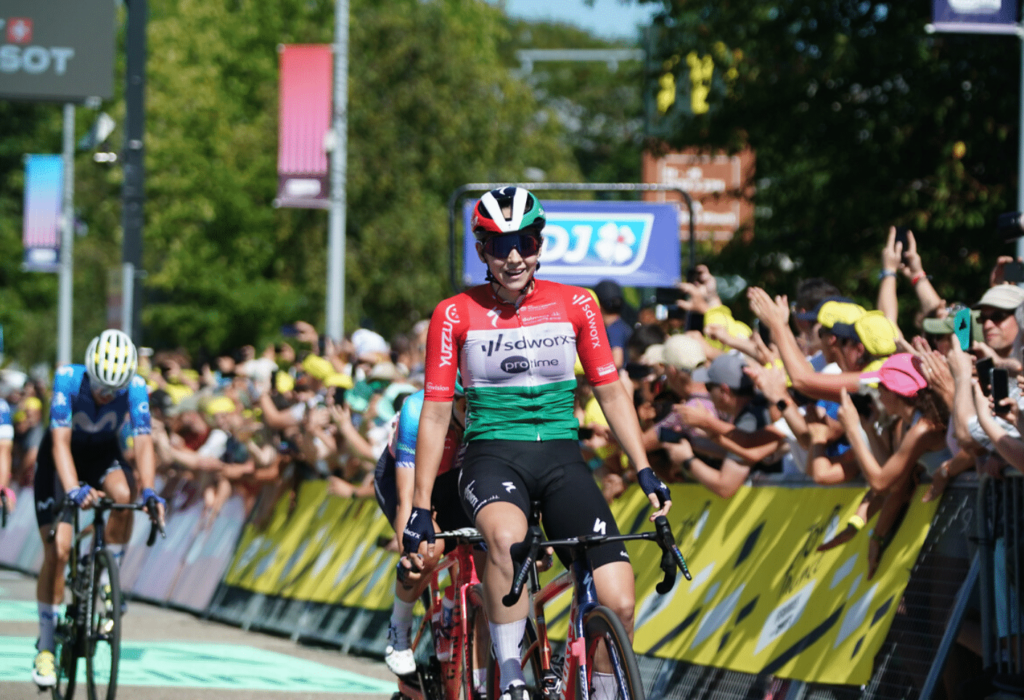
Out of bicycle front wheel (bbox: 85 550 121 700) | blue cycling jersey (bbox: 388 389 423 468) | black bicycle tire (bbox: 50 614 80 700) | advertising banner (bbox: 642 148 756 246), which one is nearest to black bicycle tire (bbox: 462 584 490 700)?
blue cycling jersey (bbox: 388 389 423 468)

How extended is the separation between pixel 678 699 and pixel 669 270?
237 inches

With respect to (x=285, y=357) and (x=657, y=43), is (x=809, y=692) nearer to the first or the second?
(x=285, y=357)

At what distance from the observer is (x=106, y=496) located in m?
9.89

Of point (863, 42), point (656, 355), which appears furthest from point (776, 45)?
point (656, 355)

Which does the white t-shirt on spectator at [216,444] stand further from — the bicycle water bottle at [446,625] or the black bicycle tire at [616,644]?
the black bicycle tire at [616,644]

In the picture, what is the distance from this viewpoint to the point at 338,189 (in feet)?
69.8

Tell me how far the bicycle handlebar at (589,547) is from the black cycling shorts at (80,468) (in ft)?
16.0

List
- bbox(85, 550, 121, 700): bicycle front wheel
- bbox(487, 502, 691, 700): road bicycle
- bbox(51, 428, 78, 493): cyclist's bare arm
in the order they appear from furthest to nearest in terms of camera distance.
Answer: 1. bbox(51, 428, 78, 493): cyclist's bare arm
2. bbox(85, 550, 121, 700): bicycle front wheel
3. bbox(487, 502, 691, 700): road bicycle

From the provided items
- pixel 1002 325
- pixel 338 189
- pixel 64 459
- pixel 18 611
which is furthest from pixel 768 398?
pixel 338 189

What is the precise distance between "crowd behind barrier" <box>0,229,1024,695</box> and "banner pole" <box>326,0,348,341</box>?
4.96 m

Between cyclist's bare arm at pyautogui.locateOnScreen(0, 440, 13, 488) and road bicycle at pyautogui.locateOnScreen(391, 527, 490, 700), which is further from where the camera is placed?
cyclist's bare arm at pyautogui.locateOnScreen(0, 440, 13, 488)

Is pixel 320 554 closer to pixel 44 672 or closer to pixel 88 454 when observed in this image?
pixel 88 454

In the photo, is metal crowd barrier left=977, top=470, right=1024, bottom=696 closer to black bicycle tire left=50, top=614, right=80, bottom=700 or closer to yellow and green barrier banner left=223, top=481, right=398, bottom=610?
black bicycle tire left=50, top=614, right=80, bottom=700

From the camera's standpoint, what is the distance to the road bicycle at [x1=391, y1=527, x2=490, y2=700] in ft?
22.4
